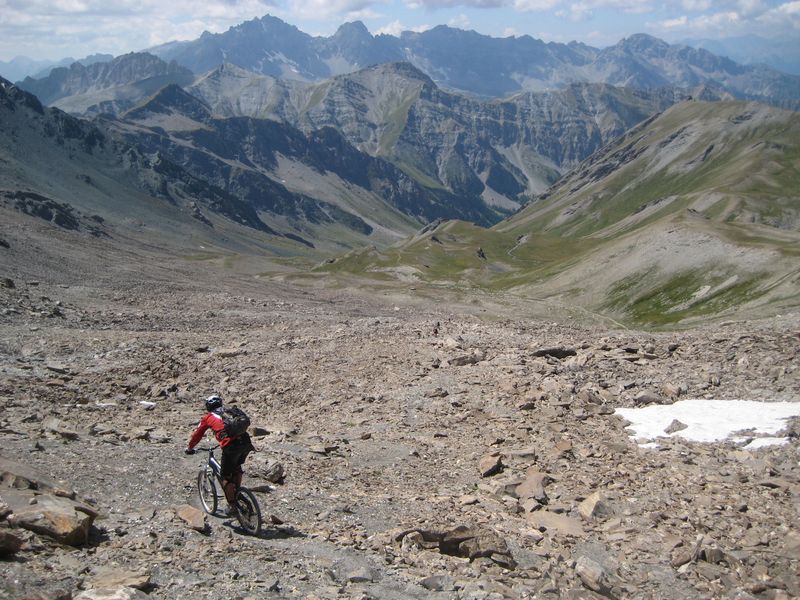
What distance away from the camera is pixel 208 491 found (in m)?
16.1

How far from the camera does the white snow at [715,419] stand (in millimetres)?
21391

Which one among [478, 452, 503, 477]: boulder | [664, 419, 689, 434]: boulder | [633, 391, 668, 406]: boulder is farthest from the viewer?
[633, 391, 668, 406]: boulder

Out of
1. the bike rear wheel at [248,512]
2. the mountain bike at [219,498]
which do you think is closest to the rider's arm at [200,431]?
the mountain bike at [219,498]

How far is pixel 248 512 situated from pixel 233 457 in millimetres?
1270

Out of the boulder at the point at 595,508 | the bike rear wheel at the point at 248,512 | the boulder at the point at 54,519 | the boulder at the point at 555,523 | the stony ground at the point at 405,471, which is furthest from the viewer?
the boulder at the point at 595,508

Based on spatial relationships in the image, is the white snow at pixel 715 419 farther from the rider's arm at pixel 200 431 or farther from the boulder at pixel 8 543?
the boulder at pixel 8 543

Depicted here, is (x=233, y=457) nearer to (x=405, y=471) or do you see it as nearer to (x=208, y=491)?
(x=208, y=491)

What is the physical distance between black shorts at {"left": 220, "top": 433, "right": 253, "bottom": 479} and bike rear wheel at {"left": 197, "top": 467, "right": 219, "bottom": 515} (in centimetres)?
60

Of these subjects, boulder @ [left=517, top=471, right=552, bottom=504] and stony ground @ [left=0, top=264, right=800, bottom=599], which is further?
boulder @ [left=517, top=471, right=552, bottom=504]

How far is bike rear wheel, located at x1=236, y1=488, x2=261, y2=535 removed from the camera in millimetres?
14828

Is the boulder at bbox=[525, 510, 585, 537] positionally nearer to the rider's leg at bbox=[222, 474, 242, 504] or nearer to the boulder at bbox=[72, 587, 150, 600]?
the rider's leg at bbox=[222, 474, 242, 504]

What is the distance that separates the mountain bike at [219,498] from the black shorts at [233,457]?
0.23 metres

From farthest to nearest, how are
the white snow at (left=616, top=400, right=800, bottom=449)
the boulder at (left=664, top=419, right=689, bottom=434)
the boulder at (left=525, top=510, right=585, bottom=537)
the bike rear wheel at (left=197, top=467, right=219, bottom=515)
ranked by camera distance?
the boulder at (left=664, top=419, right=689, bottom=434) → the white snow at (left=616, top=400, right=800, bottom=449) → the boulder at (left=525, top=510, right=585, bottom=537) → the bike rear wheel at (left=197, top=467, right=219, bottom=515)

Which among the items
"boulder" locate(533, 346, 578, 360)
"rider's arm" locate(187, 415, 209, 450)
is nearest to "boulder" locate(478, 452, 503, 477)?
"rider's arm" locate(187, 415, 209, 450)
